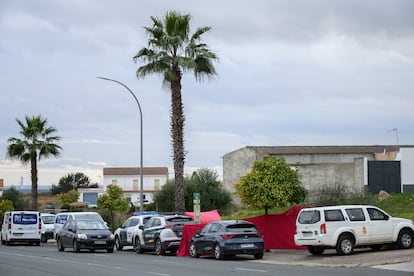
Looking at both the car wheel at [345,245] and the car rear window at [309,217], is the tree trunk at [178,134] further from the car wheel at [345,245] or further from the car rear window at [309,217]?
the car wheel at [345,245]

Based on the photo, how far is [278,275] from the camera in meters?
17.9

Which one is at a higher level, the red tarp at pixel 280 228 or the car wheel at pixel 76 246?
the red tarp at pixel 280 228

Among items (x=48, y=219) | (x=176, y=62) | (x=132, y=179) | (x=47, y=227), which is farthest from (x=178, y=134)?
(x=132, y=179)

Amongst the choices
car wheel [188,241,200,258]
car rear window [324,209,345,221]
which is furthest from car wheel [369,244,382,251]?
car wheel [188,241,200,258]

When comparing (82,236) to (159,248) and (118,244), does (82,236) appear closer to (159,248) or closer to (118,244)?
(118,244)

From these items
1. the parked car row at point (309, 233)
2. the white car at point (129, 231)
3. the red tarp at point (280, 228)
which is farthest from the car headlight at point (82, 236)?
the red tarp at point (280, 228)

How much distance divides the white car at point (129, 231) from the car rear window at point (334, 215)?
10.7 meters

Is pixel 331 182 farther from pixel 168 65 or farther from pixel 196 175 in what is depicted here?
pixel 168 65

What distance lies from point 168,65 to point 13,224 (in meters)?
13.6

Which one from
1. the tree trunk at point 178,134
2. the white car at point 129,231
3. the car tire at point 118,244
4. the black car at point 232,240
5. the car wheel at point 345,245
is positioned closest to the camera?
the car wheel at point 345,245

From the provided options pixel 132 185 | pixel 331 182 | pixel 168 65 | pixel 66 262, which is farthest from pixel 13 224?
pixel 132 185

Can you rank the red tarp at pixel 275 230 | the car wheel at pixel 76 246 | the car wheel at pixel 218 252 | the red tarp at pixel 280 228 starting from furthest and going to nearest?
the car wheel at pixel 76 246, the red tarp at pixel 280 228, the red tarp at pixel 275 230, the car wheel at pixel 218 252

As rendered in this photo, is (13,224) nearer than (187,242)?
No

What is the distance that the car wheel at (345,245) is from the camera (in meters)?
24.1
